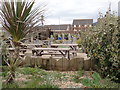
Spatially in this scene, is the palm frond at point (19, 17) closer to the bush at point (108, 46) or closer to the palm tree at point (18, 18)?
the palm tree at point (18, 18)

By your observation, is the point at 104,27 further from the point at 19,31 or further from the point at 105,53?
the point at 19,31

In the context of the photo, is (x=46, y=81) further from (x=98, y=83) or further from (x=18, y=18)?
(x=18, y=18)

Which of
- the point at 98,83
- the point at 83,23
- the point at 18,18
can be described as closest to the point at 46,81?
the point at 98,83

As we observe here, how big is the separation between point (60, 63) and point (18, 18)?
199 cm

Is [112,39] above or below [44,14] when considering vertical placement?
below

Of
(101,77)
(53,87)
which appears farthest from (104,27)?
(53,87)

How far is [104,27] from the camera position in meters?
3.34

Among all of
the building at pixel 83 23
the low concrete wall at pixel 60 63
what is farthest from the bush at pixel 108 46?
the building at pixel 83 23

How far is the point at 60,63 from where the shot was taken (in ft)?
13.9

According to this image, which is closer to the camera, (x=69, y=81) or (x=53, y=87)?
(x=53, y=87)

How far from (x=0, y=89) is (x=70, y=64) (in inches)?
81.9

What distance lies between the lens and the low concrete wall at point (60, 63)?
412 cm

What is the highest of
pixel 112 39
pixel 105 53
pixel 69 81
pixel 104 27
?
pixel 104 27

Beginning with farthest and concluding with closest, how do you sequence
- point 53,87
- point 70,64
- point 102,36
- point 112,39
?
1. point 70,64
2. point 102,36
3. point 112,39
4. point 53,87
